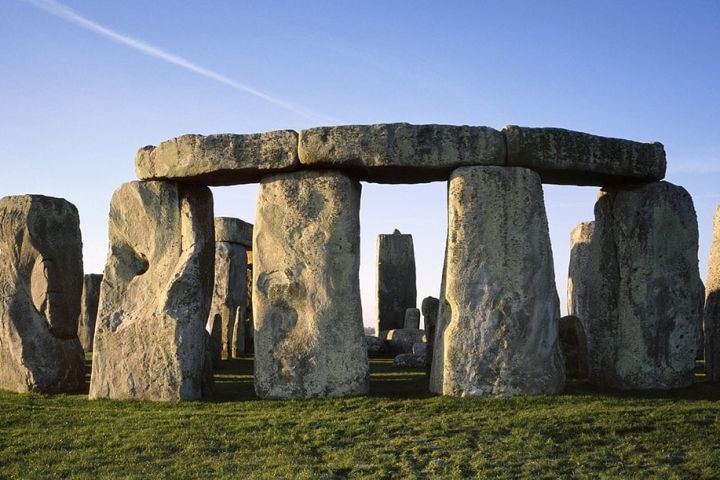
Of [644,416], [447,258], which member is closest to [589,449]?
[644,416]

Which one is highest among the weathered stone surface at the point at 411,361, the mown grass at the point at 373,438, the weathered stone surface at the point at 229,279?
the weathered stone surface at the point at 229,279

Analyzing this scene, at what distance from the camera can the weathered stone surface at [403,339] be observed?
659 inches

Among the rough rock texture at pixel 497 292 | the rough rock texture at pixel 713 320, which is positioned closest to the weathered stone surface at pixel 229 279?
the rough rock texture at pixel 497 292

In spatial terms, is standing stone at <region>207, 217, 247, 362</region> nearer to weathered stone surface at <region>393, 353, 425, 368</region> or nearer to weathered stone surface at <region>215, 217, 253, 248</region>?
weathered stone surface at <region>215, 217, 253, 248</region>

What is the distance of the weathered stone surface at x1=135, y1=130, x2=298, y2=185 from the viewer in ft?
33.4

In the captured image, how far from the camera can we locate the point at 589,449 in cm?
776

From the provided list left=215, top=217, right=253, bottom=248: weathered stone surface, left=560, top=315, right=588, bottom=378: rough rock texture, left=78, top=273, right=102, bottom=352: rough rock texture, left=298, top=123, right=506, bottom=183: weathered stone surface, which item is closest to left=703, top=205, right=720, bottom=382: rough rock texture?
left=560, top=315, right=588, bottom=378: rough rock texture

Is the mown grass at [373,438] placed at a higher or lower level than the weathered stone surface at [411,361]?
lower

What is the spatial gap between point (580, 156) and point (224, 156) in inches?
160

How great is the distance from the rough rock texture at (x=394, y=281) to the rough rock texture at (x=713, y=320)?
8.72 metres

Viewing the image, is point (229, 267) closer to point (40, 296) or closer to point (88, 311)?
point (88, 311)

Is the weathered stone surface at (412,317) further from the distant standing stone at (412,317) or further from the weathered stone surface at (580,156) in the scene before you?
the weathered stone surface at (580,156)

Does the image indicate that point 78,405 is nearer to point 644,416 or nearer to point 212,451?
point 212,451

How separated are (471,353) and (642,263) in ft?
8.86
